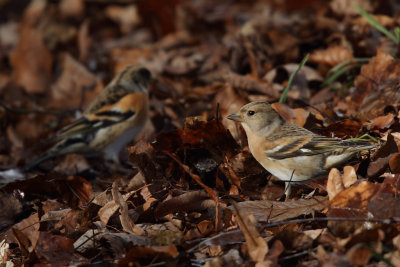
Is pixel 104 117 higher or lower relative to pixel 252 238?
lower

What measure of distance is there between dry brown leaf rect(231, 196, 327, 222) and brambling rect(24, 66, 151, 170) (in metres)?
3.27

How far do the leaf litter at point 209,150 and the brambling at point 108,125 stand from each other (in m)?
0.22

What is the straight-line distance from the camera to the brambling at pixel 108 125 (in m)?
6.16

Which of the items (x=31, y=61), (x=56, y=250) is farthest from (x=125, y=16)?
(x=56, y=250)

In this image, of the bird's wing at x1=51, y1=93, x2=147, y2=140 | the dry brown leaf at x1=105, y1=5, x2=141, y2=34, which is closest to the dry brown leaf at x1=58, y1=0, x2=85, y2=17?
the dry brown leaf at x1=105, y1=5, x2=141, y2=34

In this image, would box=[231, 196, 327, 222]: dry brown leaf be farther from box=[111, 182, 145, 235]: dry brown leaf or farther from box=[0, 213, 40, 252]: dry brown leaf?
box=[0, 213, 40, 252]: dry brown leaf

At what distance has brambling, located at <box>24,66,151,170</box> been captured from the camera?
6164mm

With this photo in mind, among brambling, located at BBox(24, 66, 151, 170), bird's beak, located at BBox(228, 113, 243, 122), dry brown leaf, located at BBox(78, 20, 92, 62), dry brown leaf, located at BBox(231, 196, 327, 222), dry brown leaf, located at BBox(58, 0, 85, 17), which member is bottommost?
brambling, located at BBox(24, 66, 151, 170)

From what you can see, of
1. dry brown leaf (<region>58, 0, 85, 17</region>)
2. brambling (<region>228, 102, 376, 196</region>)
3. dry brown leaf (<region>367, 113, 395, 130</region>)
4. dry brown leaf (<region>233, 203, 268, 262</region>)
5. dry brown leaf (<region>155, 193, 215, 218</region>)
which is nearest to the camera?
dry brown leaf (<region>233, 203, 268, 262</region>)

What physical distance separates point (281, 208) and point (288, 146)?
33.6 inches

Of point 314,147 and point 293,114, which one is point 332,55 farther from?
point 314,147

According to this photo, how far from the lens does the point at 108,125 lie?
6352 millimetres

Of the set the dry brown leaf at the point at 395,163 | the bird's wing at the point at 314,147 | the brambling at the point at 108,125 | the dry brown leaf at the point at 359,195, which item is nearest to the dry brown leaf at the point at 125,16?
the brambling at the point at 108,125

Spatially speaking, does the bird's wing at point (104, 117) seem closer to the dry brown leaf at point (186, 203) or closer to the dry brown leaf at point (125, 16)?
the dry brown leaf at point (186, 203)
